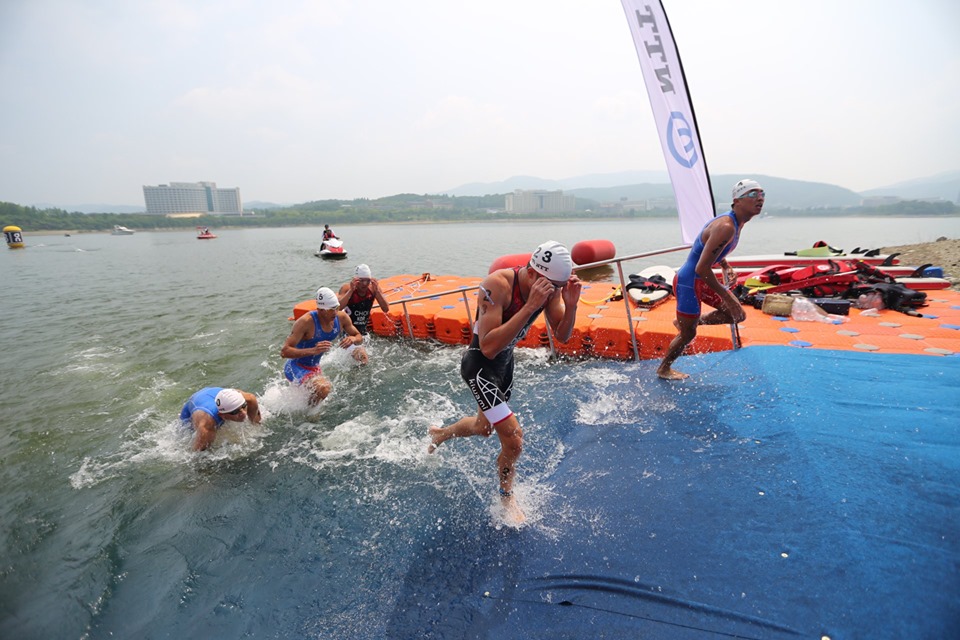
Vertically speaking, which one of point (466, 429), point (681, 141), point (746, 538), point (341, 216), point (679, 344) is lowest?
point (746, 538)

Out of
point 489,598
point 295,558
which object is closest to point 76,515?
point 295,558

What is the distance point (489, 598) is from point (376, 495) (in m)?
1.76

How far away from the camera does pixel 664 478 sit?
143 inches

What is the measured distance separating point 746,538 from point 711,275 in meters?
2.88

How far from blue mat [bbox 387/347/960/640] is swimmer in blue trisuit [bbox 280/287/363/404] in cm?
360

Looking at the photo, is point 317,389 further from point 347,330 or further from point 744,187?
point 744,187

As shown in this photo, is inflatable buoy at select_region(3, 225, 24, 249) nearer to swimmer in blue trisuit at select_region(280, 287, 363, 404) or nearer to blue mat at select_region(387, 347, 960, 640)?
swimmer in blue trisuit at select_region(280, 287, 363, 404)

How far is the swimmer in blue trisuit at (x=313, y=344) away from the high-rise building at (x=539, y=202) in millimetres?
135545

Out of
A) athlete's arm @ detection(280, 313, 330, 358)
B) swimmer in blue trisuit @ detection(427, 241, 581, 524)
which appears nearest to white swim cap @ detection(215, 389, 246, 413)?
athlete's arm @ detection(280, 313, 330, 358)

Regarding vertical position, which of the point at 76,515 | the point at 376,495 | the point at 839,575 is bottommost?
the point at 76,515

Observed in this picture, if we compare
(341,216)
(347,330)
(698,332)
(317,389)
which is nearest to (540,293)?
(317,389)

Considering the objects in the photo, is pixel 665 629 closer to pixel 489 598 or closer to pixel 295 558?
pixel 489 598

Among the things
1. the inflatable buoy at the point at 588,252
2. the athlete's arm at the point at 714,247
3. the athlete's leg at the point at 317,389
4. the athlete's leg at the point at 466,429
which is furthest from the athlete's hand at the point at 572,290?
the inflatable buoy at the point at 588,252

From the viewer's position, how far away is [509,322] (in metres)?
3.14
